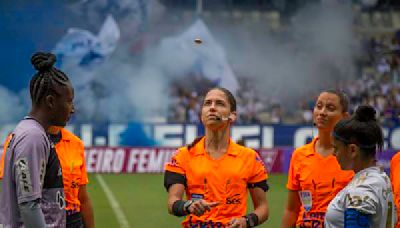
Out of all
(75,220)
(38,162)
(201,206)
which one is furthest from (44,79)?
(75,220)

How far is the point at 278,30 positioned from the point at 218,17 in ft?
7.88

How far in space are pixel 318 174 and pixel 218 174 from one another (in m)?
0.76

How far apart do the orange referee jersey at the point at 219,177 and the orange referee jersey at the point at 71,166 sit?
2.25 feet

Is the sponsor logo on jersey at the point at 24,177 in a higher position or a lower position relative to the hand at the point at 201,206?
higher

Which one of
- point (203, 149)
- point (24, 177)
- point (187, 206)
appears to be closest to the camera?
point (24, 177)

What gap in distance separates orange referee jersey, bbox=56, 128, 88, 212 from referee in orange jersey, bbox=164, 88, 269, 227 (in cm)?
67

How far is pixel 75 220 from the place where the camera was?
5844 millimetres

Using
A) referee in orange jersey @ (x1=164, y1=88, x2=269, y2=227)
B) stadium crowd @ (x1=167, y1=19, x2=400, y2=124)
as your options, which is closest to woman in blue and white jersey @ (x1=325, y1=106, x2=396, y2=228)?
referee in orange jersey @ (x1=164, y1=88, x2=269, y2=227)

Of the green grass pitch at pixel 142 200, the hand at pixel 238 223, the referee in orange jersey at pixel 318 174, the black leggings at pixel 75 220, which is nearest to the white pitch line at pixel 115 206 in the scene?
the green grass pitch at pixel 142 200

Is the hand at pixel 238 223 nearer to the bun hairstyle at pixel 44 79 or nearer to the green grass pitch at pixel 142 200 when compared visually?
the bun hairstyle at pixel 44 79

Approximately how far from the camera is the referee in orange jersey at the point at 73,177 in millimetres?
5785

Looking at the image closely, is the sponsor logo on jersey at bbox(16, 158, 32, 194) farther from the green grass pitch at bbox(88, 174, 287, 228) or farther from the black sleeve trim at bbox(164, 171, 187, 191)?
the green grass pitch at bbox(88, 174, 287, 228)

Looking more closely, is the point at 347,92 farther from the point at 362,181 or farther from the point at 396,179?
the point at 362,181

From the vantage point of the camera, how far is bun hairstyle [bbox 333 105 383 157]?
13.8 feet
